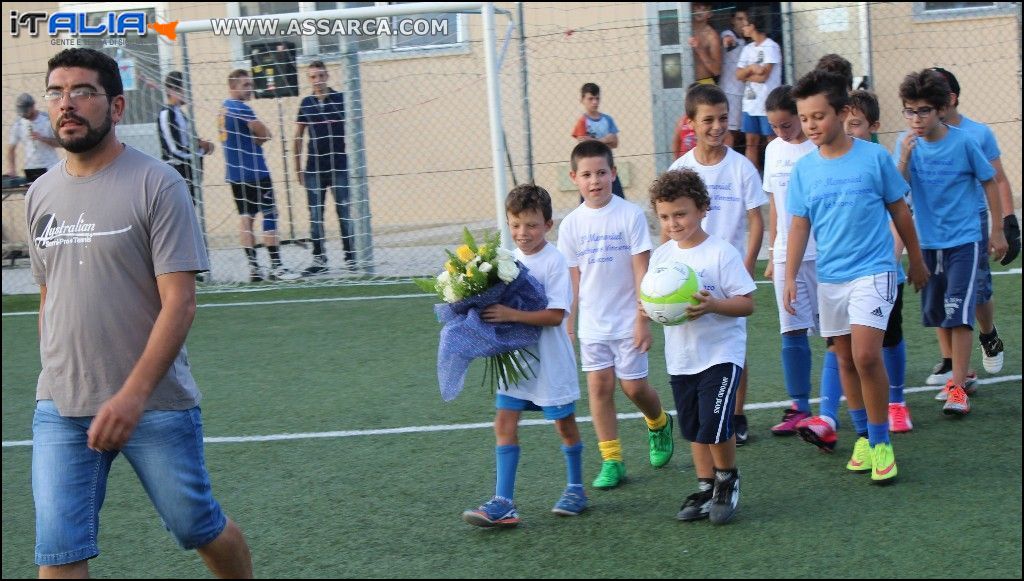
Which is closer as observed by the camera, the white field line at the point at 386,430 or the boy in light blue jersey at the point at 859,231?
the boy in light blue jersey at the point at 859,231

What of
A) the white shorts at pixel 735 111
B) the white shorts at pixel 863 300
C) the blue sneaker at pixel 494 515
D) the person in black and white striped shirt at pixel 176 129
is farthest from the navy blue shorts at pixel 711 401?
the person in black and white striped shirt at pixel 176 129

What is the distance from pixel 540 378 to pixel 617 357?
0.62 m

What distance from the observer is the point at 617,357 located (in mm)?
5609

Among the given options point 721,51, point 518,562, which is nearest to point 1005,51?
point 721,51

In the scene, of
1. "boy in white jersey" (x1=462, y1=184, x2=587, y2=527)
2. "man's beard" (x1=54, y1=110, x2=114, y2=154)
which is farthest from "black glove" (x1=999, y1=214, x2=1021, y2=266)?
"man's beard" (x1=54, y1=110, x2=114, y2=154)

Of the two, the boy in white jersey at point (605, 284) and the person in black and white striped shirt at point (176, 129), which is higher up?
the person in black and white striped shirt at point (176, 129)

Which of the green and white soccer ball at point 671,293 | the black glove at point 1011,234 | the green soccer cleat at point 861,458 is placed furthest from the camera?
the black glove at point 1011,234

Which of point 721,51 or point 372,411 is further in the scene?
point 721,51

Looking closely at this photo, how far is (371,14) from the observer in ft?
38.3

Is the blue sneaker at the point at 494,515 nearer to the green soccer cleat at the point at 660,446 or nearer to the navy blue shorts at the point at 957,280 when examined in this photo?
the green soccer cleat at the point at 660,446

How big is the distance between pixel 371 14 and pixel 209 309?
326 centimetres

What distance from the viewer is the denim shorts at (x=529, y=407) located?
511 cm

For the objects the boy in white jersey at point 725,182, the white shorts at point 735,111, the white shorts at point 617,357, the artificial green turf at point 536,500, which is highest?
the white shorts at point 735,111

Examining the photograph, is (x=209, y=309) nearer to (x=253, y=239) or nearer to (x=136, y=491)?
(x=253, y=239)
